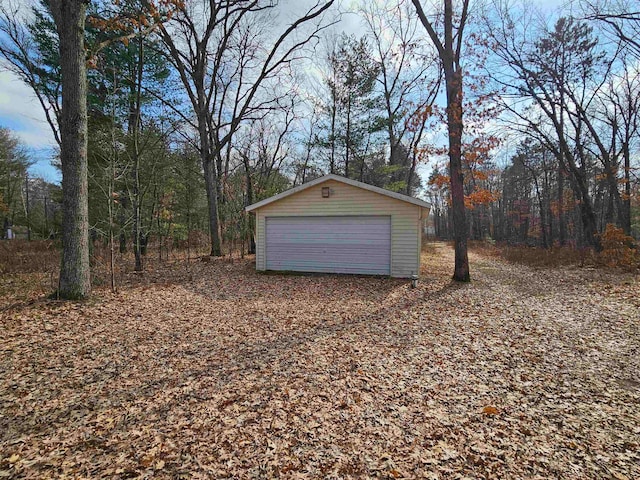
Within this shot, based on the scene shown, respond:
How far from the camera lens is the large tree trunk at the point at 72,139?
17.6 ft

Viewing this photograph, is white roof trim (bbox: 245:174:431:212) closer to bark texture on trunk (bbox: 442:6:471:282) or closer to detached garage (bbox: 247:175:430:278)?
detached garage (bbox: 247:175:430:278)

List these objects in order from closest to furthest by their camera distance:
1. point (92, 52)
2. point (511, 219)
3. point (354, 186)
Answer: point (92, 52) < point (354, 186) < point (511, 219)

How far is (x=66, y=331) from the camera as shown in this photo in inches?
165

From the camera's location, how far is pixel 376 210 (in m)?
8.55

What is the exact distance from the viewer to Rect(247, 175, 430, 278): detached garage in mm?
8422

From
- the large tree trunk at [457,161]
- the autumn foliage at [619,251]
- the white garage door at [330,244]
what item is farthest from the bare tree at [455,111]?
the autumn foliage at [619,251]

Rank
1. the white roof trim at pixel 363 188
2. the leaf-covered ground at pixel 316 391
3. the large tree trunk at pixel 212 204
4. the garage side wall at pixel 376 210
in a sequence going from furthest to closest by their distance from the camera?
the large tree trunk at pixel 212 204 → the garage side wall at pixel 376 210 → the white roof trim at pixel 363 188 → the leaf-covered ground at pixel 316 391

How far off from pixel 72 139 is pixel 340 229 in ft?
21.1

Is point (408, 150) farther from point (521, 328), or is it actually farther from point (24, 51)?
point (24, 51)

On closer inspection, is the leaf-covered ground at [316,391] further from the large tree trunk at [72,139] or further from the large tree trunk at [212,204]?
the large tree trunk at [212,204]

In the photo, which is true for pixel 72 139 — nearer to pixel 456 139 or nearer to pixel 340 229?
pixel 340 229

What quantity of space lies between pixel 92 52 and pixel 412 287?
8.48 meters

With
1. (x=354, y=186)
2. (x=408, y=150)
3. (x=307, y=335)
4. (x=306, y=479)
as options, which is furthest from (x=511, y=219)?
(x=306, y=479)

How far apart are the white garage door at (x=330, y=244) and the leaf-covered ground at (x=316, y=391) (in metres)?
3.08
